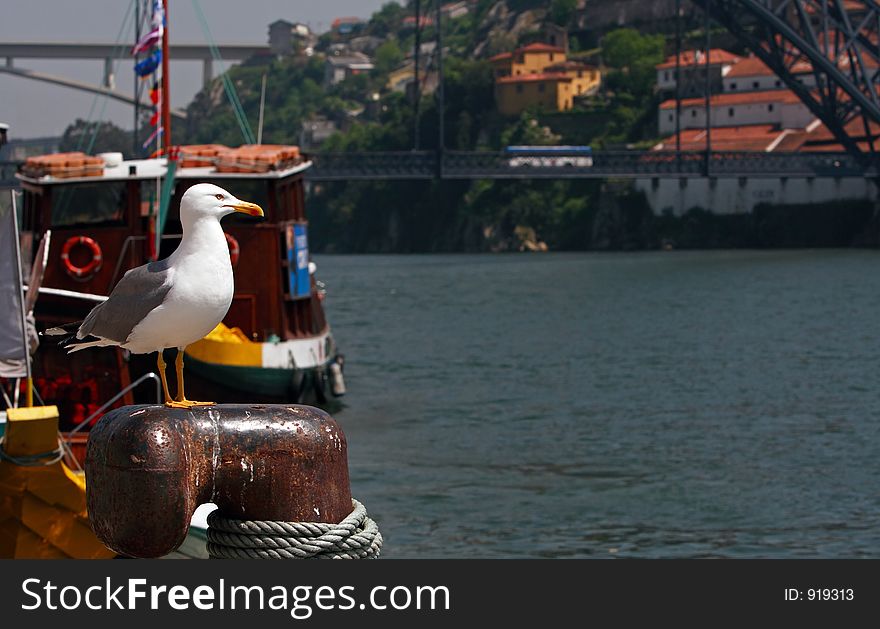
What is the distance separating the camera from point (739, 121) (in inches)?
4284

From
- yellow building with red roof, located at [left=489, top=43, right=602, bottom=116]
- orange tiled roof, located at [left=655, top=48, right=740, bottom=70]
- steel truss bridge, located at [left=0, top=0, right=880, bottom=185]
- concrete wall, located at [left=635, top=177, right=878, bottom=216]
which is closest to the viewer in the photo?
steel truss bridge, located at [left=0, top=0, right=880, bottom=185]

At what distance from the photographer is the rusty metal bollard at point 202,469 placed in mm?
4688

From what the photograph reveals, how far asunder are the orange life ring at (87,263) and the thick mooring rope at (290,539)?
14.4m

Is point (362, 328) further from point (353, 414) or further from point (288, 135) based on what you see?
point (288, 135)

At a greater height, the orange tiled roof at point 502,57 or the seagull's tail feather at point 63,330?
the orange tiled roof at point 502,57

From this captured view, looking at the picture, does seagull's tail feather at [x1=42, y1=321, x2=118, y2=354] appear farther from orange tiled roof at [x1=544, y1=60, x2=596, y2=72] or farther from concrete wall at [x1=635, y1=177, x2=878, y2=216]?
orange tiled roof at [x1=544, y1=60, x2=596, y2=72]

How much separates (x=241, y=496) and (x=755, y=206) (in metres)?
100

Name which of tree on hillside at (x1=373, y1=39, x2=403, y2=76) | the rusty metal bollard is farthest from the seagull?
tree on hillside at (x1=373, y1=39, x2=403, y2=76)

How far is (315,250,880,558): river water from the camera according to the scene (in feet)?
61.6

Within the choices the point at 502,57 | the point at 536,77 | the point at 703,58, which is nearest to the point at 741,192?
the point at 703,58

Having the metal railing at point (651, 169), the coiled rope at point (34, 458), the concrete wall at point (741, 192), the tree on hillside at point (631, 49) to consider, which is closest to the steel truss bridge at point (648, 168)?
the metal railing at point (651, 169)

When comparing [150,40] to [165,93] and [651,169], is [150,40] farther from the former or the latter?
[651,169]

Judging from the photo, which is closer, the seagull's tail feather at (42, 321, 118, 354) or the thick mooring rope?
the thick mooring rope

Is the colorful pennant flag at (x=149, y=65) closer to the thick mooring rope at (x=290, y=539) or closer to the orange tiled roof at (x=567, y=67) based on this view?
the thick mooring rope at (x=290, y=539)
